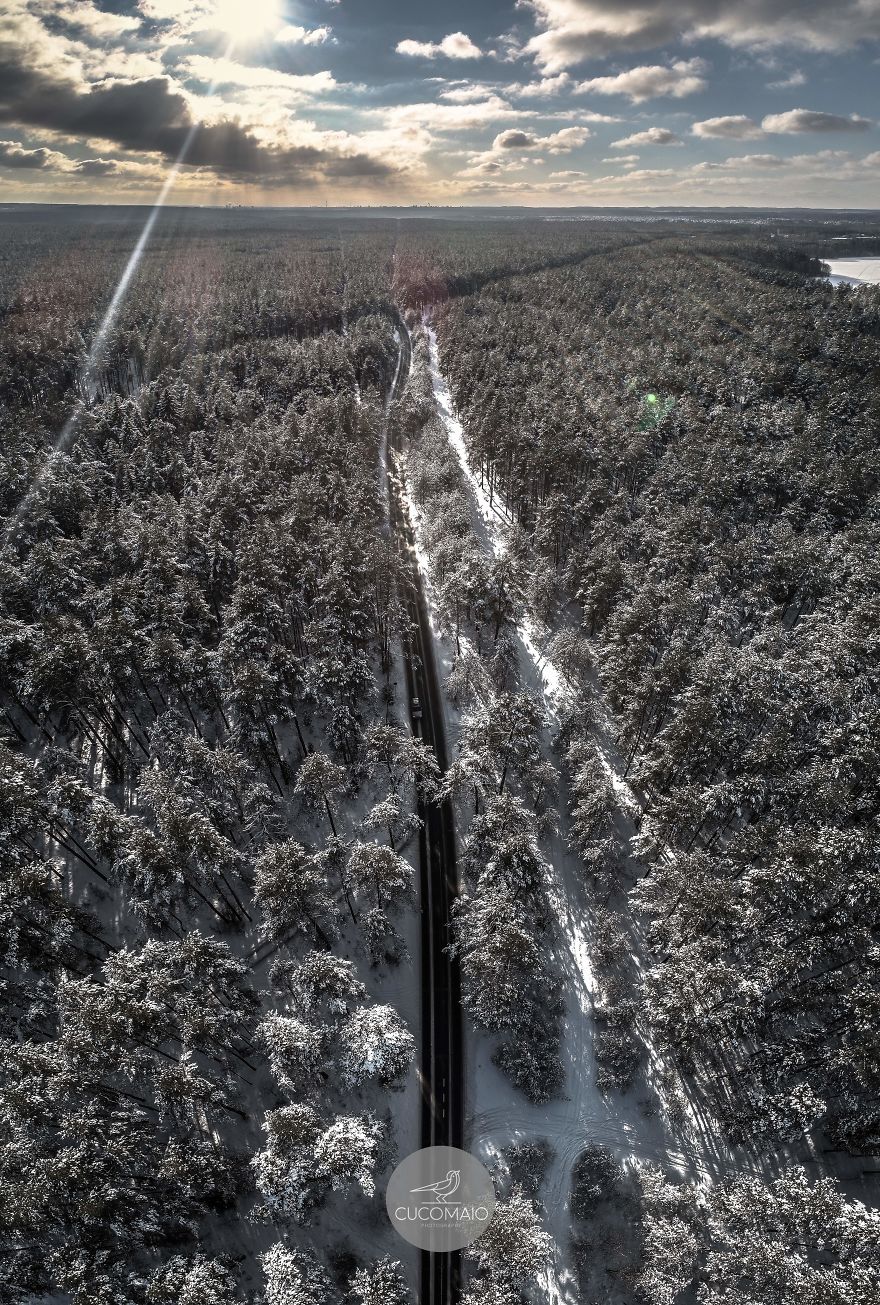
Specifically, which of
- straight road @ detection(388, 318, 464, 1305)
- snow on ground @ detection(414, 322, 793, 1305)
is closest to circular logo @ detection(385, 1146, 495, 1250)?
straight road @ detection(388, 318, 464, 1305)

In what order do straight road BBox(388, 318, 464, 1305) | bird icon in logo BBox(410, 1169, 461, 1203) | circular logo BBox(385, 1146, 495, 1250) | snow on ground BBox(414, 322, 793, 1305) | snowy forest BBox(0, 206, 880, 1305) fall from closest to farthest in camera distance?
Answer: snowy forest BBox(0, 206, 880, 1305)
straight road BBox(388, 318, 464, 1305)
circular logo BBox(385, 1146, 495, 1250)
snow on ground BBox(414, 322, 793, 1305)
bird icon in logo BBox(410, 1169, 461, 1203)

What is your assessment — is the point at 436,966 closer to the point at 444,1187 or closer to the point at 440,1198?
the point at 444,1187

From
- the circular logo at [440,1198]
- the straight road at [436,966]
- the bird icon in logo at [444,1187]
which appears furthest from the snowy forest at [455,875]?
the bird icon in logo at [444,1187]

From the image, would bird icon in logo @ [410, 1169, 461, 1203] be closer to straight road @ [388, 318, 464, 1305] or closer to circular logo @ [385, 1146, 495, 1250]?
circular logo @ [385, 1146, 495, 1250]

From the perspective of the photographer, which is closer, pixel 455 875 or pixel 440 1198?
pixel 440 1198

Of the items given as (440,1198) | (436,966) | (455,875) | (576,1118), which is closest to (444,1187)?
(440,1198)

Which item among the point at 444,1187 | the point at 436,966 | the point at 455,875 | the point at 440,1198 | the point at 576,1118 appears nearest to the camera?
the point at 440,1198

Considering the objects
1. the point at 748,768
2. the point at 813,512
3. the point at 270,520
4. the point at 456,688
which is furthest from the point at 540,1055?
the point at 813,512
